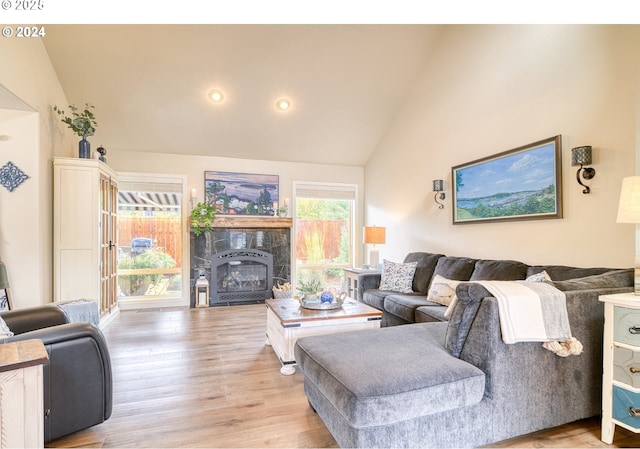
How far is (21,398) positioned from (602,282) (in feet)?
9.68

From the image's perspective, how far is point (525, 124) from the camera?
3.01 meters

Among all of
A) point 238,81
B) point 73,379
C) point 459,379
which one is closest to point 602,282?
point 459,379

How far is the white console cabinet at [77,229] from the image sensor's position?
353 cm

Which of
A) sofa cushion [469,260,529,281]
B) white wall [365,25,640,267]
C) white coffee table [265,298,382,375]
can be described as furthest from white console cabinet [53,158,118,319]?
sofa cushion [469,260,529,281]

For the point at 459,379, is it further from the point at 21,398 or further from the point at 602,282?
the point at 21,398

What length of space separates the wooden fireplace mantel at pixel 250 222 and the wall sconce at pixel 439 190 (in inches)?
97.1

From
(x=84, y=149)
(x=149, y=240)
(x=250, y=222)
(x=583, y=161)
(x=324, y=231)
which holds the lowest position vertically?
(x=149, y=240)

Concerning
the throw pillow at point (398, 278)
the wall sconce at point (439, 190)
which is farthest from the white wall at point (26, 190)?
the wall sconce at point (439, 190)

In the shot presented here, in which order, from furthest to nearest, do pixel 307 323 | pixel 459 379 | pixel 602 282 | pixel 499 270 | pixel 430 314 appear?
pixel 499 270
pixel 430 314
pixel 307 323
pixel 602 282
pixel 459 379

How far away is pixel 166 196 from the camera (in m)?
5.10

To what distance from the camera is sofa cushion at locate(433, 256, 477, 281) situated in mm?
3260

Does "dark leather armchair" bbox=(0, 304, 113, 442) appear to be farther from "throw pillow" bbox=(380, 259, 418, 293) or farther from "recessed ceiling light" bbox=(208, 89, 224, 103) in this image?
"recessed ceiling light" bbox=(208, 89, 224, 103)

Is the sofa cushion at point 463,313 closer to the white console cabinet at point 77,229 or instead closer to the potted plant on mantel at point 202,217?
the white console cabinet at point 77,229

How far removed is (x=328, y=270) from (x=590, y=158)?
4267mm
